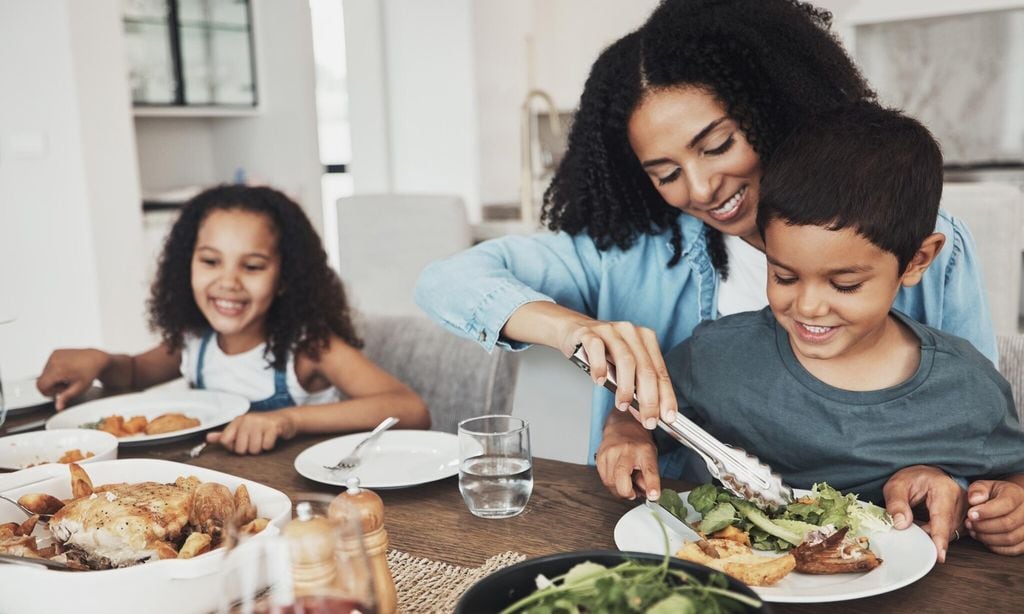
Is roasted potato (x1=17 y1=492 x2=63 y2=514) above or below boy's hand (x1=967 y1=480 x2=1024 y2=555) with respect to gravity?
above

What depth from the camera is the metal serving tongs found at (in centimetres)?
92

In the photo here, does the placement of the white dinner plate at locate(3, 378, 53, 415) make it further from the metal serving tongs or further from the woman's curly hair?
the metal serving tongs

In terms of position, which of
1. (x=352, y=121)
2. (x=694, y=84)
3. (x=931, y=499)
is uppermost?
(x=352, y=121)

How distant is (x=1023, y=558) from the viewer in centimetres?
87

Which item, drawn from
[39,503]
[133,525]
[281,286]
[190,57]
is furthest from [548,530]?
[190,57]

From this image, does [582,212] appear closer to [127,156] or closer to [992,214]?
[992,214]

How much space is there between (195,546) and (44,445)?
2.12ft

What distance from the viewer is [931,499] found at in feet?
3.06

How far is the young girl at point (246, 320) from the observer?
1742 mm

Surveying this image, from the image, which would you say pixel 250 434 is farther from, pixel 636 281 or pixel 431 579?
pixel 636 281

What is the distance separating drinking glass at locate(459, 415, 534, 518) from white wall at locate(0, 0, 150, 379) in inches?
127

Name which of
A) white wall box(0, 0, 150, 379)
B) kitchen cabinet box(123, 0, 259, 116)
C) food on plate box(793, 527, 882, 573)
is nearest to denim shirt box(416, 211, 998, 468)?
food on plate box(793, 527, 882, 573)

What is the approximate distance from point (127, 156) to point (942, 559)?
373 cm

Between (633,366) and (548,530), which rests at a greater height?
(633,366)
